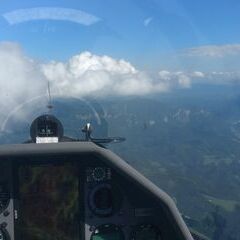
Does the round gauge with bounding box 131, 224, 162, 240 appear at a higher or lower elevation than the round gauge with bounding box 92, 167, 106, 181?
lower

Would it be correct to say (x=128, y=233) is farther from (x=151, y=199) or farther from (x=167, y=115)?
(x=167, y=115)

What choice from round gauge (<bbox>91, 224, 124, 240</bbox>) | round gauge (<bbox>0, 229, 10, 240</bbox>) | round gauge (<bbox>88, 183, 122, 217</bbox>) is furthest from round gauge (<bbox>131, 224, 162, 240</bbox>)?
round gauge (<bbox>0, 229, 10, 240</bbox>)

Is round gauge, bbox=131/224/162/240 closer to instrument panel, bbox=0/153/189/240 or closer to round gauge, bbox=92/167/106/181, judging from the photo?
instrument panel, bbox=0/153/189/240

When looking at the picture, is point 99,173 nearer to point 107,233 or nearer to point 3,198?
point 107,233

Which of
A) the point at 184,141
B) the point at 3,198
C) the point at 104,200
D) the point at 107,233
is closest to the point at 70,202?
the point at 104,200

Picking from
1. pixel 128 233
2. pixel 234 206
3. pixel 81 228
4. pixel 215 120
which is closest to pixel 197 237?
pixel 128 233

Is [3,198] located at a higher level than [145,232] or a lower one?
higher

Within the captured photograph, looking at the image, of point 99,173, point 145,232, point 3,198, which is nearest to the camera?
point 3,198
